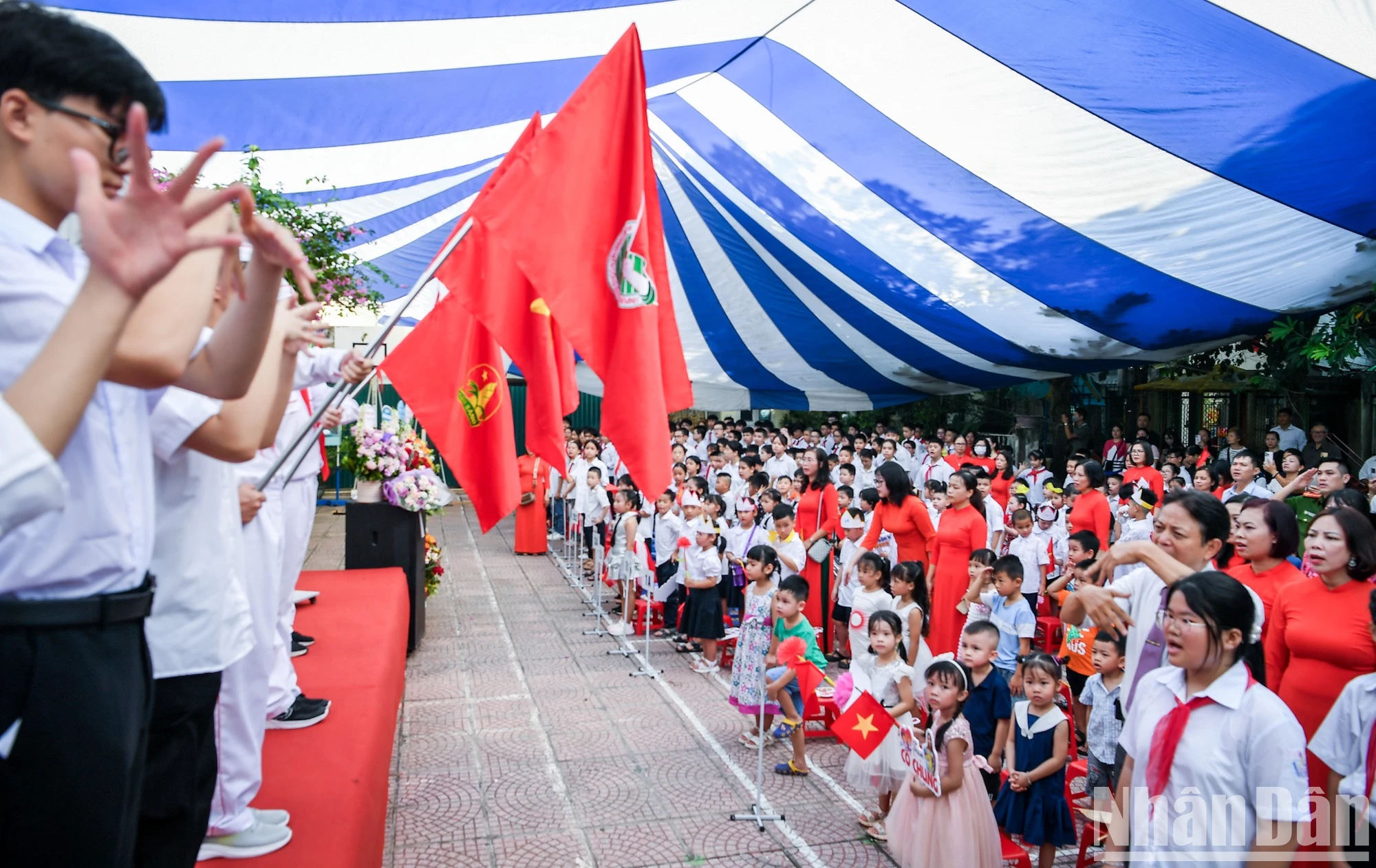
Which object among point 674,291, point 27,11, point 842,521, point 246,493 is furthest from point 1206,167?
point 674,291

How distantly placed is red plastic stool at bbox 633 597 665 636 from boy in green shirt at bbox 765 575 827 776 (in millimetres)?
2753

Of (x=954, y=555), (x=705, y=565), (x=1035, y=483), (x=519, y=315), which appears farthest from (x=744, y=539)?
(x=1035, y=483)

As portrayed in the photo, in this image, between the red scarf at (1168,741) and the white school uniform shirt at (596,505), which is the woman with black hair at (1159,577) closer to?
the red scarf at (1168,741)

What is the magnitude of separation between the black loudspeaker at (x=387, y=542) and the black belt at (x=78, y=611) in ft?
16.8

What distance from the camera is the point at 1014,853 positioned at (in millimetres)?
3418

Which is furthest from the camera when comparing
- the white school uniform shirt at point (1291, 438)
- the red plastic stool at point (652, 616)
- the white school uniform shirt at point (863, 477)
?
the white school uniform shirt at point (863, 477)

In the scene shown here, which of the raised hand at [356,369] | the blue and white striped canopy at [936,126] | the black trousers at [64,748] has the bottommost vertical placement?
the black trousers at [64,748]

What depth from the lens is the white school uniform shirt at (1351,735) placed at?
2.57 m

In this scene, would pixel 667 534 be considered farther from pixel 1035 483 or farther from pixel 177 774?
pixel 177 774

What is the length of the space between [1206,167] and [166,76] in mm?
5553

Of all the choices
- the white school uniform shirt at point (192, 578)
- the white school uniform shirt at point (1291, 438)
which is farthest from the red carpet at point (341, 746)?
the white school uniform shirt at point (1291, 438)

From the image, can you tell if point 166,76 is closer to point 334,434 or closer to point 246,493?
point 246,493

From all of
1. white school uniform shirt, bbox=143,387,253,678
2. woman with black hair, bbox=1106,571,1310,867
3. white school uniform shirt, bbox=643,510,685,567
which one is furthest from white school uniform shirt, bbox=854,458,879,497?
white school uniform shirt, bbox=143,387,253,678

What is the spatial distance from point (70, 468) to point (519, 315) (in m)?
2.16
